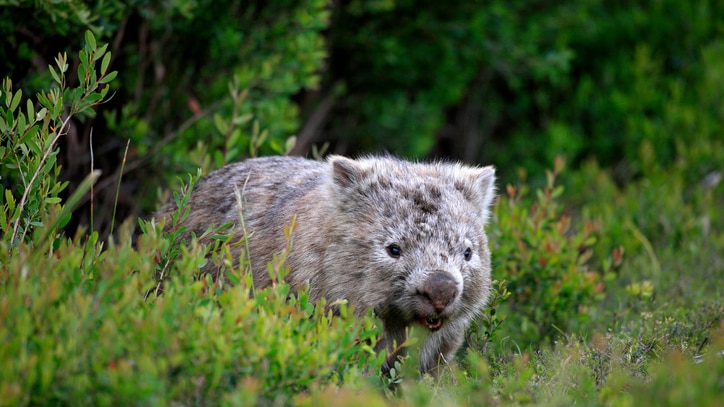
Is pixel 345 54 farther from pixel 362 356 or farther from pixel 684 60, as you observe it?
→ pixel 362 356

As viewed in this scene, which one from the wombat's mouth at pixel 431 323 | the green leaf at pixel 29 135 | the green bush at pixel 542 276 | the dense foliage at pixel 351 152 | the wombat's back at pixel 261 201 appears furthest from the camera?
the green bush at pixel 542 276

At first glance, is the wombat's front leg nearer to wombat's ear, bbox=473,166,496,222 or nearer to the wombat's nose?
the wombat's nose

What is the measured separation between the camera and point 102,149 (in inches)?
268

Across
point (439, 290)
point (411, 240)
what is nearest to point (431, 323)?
point (439, 290)

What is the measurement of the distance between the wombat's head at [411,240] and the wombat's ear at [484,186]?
0.07ft

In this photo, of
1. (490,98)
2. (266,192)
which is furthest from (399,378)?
(490,98)

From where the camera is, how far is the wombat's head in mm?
4375

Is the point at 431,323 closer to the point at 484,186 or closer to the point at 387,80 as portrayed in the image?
the point at 484,186

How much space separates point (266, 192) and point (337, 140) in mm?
4923

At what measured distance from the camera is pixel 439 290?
13.9ft

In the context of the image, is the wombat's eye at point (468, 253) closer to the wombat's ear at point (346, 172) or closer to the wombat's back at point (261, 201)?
the wombat's ear at point (346, 172)

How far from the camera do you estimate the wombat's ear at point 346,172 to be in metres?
4.84

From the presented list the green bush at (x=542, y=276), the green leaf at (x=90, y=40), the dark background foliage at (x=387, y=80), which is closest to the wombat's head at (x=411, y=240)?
the green bush at (x=542, y=276)

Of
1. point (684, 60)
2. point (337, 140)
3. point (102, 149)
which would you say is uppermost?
point (684, 60)
